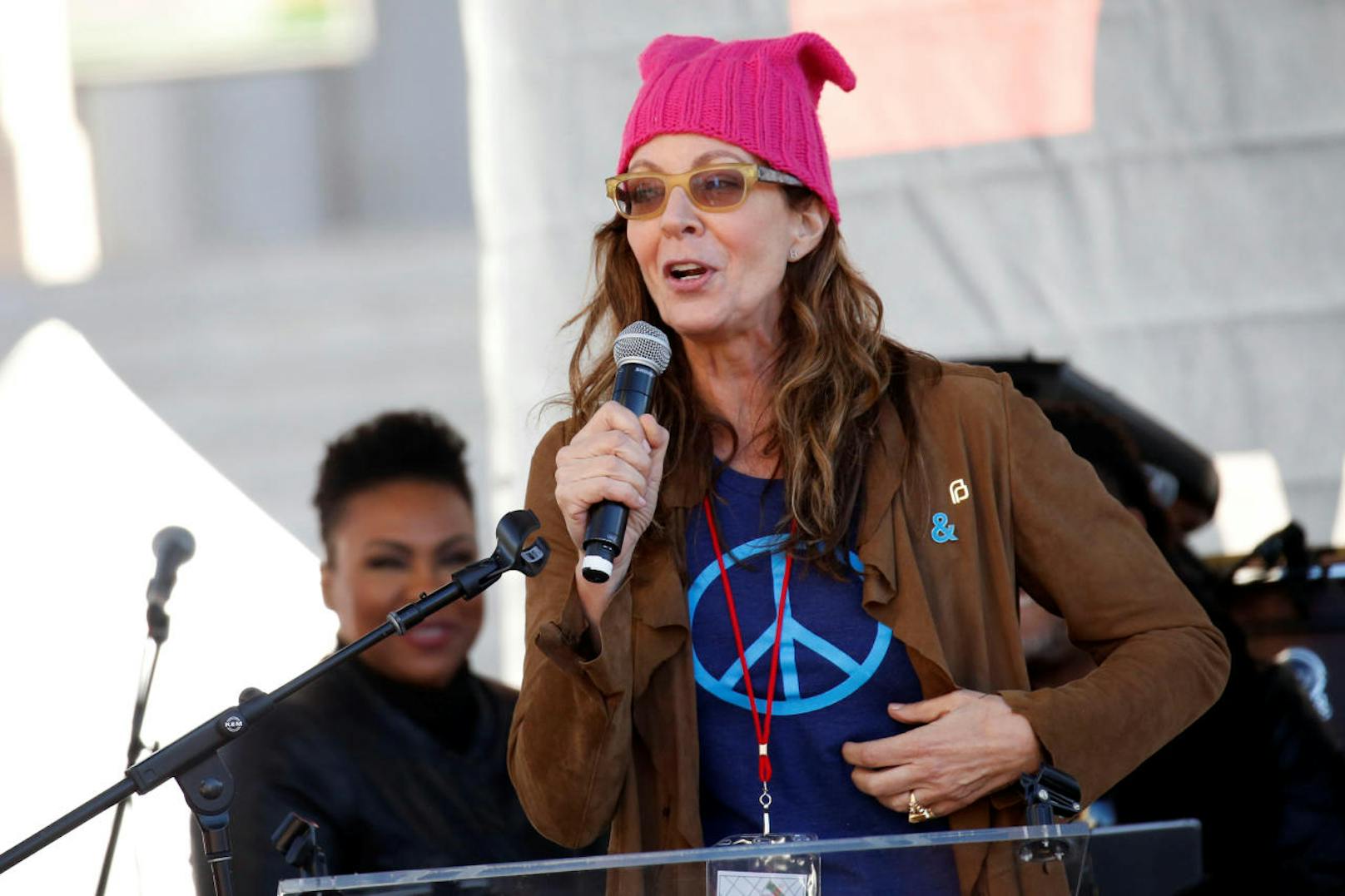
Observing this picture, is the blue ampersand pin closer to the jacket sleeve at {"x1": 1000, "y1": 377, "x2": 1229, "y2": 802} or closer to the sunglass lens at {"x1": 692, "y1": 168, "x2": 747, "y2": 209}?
the jacket sleeve at {"x1": 1000, "y1": 377, "x2": 1229, "y2": 802}

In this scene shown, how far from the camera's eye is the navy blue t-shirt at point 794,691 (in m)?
2.18

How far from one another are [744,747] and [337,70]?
261 cm

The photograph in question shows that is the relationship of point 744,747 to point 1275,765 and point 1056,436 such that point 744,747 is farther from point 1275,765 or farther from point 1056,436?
point 1275,765

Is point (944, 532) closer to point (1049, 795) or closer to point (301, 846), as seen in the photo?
point (1049, 795)

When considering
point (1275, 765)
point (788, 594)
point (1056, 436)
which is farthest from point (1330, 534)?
point (788, 594)

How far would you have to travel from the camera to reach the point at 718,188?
2.33m

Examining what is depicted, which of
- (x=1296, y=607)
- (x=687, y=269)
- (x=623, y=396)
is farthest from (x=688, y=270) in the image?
(x=1296, y=607)

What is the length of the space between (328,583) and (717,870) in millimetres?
2241

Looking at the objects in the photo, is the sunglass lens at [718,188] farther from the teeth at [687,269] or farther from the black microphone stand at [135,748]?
the black microphone stand at [135,748]

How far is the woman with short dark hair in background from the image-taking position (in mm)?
3658

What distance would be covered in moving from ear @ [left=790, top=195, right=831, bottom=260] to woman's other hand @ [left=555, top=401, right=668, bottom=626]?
0.56m

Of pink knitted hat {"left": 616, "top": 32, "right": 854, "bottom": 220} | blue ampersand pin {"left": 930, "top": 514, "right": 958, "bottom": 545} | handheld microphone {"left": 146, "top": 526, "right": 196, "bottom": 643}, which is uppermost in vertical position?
pink knitted hat {"left": 616, "top": 32, "right": 854, "bottom": 220}

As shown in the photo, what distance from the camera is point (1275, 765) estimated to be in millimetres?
3455

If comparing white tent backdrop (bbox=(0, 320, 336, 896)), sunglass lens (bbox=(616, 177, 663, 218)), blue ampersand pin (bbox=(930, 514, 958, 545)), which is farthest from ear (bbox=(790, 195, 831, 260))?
white tent backdrop (bbox=(0, 320, 336, 896))
